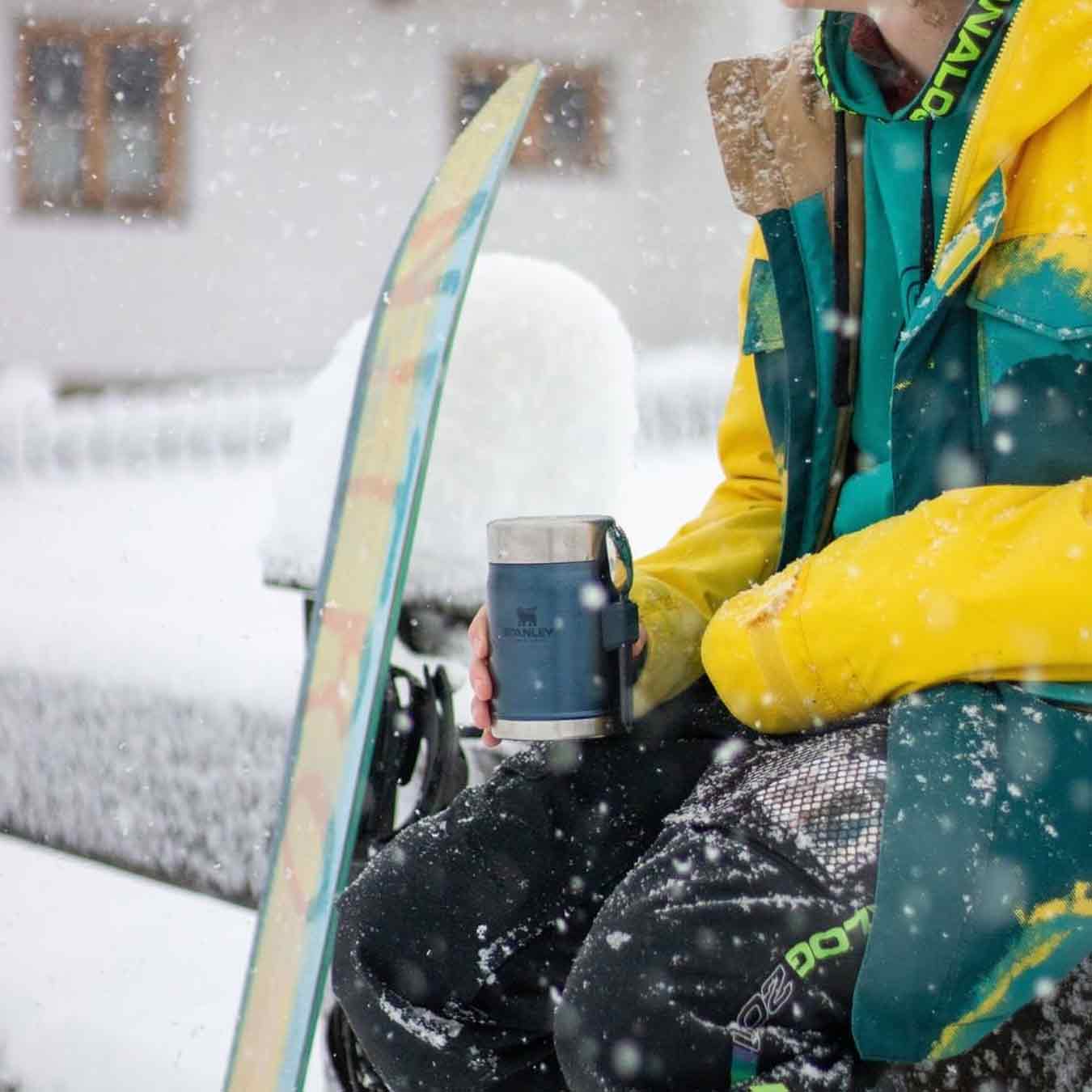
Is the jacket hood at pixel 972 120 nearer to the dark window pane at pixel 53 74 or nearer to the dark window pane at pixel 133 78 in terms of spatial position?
the dark window pane at pixel 53 74

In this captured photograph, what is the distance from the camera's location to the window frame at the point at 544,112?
38.2 ft

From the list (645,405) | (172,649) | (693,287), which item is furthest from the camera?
(693,287)

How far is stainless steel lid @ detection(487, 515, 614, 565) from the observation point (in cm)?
129

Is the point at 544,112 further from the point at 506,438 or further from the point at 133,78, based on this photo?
the point at 506,438

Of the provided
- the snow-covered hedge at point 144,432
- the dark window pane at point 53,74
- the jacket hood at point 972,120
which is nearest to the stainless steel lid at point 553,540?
the jacket hood at point 972,120

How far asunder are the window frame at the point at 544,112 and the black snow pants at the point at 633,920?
10.6 meters

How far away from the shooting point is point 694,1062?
1.07 metres

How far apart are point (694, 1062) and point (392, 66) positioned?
11546mm

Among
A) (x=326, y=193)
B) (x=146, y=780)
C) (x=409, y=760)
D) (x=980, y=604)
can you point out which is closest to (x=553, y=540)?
(x=980, y=604)

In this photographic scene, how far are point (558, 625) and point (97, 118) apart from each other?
1123 cm

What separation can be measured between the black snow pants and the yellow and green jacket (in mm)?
39

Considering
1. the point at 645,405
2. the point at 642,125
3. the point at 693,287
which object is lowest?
the point at 645,405

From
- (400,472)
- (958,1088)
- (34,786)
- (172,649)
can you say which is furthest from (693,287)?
(958,1088)

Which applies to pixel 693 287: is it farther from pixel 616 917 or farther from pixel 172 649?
pixel 616 917
